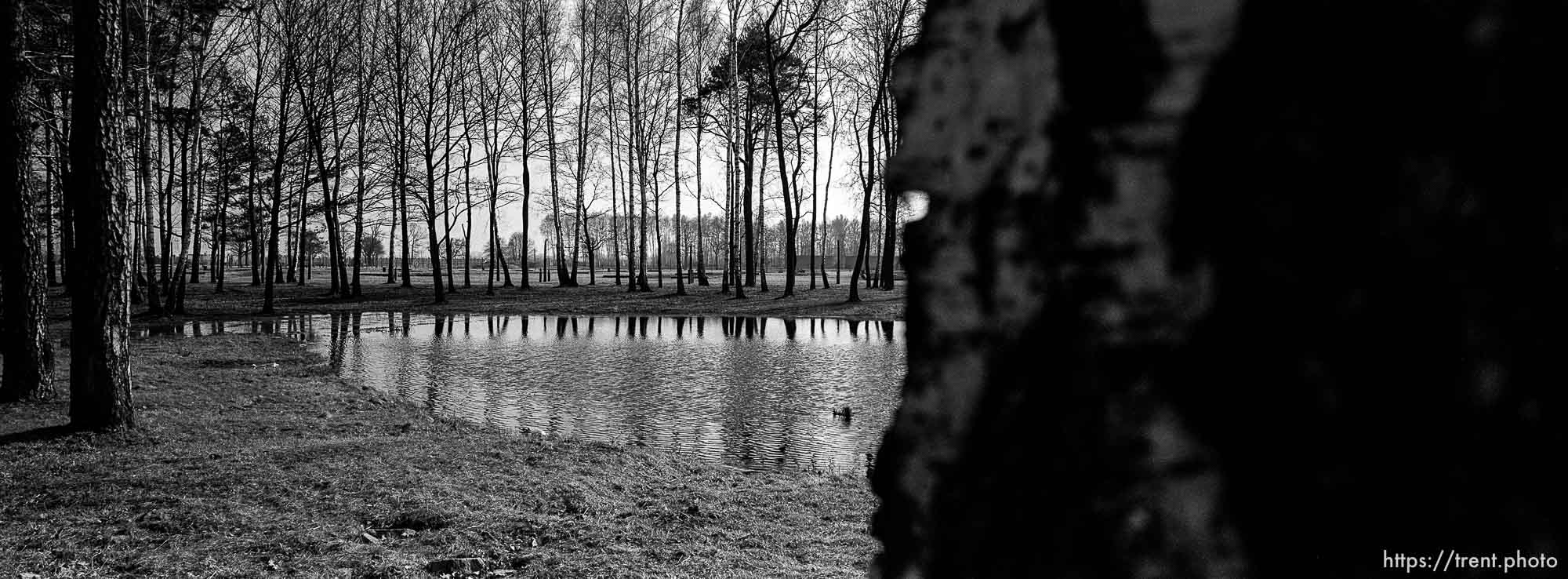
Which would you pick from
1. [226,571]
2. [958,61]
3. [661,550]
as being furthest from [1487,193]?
[226,571]

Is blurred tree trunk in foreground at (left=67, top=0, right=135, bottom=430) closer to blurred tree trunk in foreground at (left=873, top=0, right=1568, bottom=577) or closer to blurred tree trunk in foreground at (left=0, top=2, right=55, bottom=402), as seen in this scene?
blurred tree trunk in foreground at (left=0, top=2, right=55, bottom=402)

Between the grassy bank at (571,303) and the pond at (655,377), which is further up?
the grassy bank at (571,303)

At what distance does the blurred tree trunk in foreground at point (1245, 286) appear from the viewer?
36 centimetres

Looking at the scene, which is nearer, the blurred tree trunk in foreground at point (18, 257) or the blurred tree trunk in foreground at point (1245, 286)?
the blurred tree trunk in foreground at point (1245, 286)

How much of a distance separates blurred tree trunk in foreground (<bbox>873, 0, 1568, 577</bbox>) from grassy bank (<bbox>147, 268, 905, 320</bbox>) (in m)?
20.3

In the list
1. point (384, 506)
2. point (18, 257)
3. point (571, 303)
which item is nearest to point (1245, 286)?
point (384, 506)

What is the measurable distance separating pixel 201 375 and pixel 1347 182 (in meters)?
12.8

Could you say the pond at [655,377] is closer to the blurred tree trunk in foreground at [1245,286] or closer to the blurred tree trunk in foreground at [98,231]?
the blurred tree trunk in foreground at [98,231]

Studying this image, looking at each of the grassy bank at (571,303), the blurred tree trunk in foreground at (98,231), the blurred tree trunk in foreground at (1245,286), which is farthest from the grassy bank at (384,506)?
the grassy bank at (571,303)

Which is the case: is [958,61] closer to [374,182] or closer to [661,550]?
[661,550]

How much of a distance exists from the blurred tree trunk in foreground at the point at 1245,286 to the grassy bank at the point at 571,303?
20.3m

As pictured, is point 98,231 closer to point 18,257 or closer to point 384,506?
point 18,257

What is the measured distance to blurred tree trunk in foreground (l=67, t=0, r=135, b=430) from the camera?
21.2ft

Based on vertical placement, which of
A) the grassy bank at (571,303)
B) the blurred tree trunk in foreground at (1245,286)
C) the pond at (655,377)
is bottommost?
the pond at (655,377)
